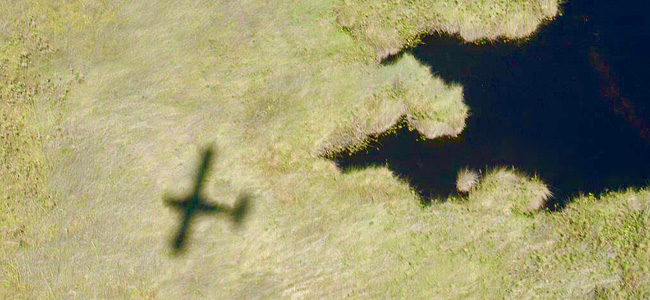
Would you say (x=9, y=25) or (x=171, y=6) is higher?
(x=171, y=6)

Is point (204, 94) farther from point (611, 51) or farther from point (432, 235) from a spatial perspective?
point (611, 51)

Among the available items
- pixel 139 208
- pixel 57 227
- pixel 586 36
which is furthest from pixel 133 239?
pixel 586 36

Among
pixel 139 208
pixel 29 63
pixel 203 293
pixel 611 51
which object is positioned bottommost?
pixel 203 293

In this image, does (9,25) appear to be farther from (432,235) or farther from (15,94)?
(432,235)

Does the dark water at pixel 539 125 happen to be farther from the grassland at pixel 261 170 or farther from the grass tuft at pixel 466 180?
the grassland at pixel 261 170

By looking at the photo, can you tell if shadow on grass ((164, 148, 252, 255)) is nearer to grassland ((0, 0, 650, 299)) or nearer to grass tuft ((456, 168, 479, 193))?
grassland ((0, 0, 650, 299))

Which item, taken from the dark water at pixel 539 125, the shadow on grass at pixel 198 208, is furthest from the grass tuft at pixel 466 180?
the shadow on grass at pixel 198 208

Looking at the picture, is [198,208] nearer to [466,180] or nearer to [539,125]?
[466,180]
